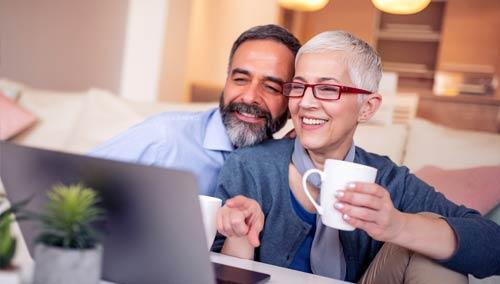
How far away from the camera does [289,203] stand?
Answer: 1230 millimetres

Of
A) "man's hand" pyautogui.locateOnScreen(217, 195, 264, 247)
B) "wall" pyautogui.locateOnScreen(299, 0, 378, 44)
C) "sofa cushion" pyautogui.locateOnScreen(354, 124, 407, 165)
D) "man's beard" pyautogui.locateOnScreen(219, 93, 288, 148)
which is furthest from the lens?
"wall" pyautogui.locateOnScreen(299, 0, 378, 44)

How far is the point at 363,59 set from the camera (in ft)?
4.15

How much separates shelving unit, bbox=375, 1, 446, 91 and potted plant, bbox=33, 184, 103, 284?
20.7 feet

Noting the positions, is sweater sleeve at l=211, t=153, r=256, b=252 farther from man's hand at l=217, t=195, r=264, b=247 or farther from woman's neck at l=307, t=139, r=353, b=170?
man's hand at l=217, t=195, r=264, b=247

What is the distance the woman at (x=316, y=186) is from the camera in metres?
1.06

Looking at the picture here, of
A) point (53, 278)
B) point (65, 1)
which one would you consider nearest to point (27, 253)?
point (53, 278)

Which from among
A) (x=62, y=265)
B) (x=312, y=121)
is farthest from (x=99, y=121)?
(x=62, y=265)

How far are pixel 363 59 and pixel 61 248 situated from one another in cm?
87

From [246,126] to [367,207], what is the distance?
26.7 inches

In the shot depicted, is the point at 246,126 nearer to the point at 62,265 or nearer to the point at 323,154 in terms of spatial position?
the point at 323,154

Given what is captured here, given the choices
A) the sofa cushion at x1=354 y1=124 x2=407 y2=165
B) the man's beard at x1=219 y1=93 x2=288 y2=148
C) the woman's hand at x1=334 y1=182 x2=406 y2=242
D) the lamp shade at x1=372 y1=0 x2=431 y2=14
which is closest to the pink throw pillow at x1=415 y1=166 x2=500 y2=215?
the sofa cushion at x1=354 y1=124 x2=407 y2=165

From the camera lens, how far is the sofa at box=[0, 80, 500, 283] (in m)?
1.71

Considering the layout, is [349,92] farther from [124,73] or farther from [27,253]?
[124,73]

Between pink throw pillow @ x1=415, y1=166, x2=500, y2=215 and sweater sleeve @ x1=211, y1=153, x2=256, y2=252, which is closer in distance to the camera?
sweater sleeve @ x1=211, y1=153, x2=256, y2=252
